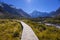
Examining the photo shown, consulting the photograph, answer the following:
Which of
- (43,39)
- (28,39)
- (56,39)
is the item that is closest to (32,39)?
(28,39)

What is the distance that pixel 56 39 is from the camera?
1014 cm

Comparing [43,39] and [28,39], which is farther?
[43,39]

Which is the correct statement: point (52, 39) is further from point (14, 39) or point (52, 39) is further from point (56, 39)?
point (14, 39)

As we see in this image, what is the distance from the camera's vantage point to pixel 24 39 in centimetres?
870

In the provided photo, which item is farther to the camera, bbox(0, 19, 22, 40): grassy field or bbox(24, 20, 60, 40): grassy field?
bbox(0, 19, 22, 40): grassy field

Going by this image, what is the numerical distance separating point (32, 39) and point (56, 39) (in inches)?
107

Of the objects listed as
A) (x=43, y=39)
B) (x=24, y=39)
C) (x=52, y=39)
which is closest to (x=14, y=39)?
(x=24, y=39)

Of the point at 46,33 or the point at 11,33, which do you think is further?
the point at 11,33

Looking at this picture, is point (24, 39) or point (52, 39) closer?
point (24, 39)

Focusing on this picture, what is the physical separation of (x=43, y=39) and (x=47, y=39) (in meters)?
0.40

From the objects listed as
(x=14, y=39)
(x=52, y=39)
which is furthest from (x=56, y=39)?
(x=14, y=39)

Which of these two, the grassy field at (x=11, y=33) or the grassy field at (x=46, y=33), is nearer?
the grassy field at (x=46, y=33)

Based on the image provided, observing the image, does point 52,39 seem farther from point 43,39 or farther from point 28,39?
point 28,39

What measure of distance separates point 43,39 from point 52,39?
2.77ft
